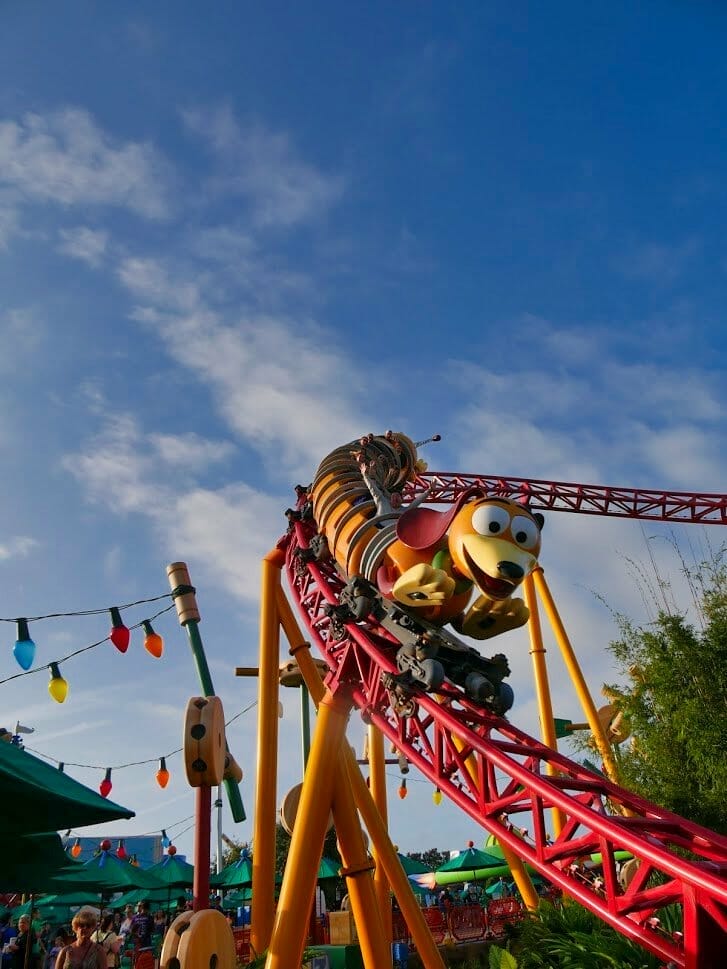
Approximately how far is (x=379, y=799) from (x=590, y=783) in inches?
194

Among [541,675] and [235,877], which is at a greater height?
[541,675]

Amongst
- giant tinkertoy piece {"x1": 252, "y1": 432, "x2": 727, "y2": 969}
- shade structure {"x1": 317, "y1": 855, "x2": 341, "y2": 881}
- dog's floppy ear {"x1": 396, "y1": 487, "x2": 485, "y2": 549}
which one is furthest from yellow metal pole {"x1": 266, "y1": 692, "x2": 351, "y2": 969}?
shade structure {"x1": 317, "y1": 855, "x2": 341, "y2": 881}

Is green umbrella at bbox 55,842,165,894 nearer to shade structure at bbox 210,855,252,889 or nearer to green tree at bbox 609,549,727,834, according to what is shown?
shade structure at bbox 210,855,252,889

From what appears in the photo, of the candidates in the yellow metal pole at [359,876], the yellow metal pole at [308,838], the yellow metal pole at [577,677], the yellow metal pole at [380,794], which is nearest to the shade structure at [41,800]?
the yellow metal pole at [308,838]

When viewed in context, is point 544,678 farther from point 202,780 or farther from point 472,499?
point 202,780

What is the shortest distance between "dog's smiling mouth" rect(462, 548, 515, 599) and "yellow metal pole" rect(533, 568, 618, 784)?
735 cm

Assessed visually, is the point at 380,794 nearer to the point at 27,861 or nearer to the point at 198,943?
the point at 198,943

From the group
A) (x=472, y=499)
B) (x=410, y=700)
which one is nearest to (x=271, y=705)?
(x=410, y=700)

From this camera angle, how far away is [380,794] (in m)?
10.5

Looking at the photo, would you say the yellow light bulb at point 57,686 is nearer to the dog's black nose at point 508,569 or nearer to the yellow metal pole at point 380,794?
the yellow metal pole at point 380,794

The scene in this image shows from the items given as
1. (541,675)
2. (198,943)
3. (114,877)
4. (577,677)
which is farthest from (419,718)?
(114,877)

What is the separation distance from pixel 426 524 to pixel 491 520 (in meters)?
0.96

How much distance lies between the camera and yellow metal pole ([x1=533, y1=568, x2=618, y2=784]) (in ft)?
43.2

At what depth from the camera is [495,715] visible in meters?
7.16
